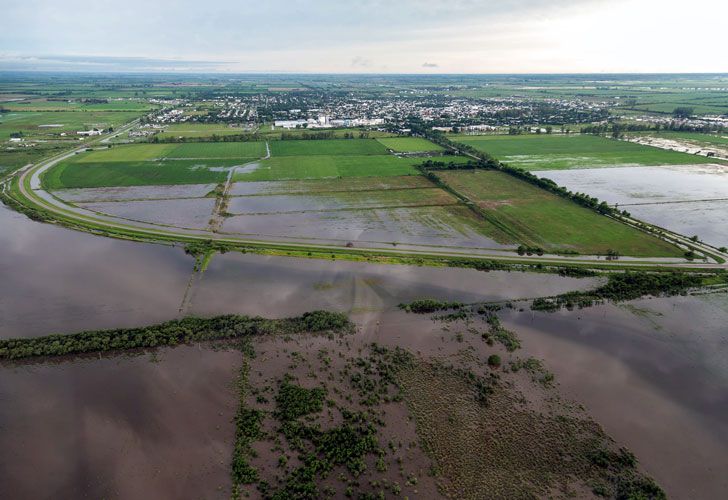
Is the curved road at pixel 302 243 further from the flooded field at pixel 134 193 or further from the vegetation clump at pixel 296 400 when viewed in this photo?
the vegetation clump at pixel 296 400

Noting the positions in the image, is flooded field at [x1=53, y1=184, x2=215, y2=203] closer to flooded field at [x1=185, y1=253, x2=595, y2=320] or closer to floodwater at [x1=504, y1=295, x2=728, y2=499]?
flooded field at [x1=185, y1=253, x2=595, y2=320]

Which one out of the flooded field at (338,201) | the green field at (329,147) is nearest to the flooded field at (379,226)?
the flooded field at (338,201)

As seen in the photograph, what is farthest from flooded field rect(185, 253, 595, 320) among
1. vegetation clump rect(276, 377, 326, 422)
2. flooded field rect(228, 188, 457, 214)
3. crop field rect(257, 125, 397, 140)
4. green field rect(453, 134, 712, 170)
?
crop field rect(257, 125, 397, 140)

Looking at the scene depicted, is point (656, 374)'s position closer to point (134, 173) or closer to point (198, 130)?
point (134, 173)

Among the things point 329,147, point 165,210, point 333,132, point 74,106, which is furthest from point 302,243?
point 74,106

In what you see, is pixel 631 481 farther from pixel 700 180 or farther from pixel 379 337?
pixel 700 180
